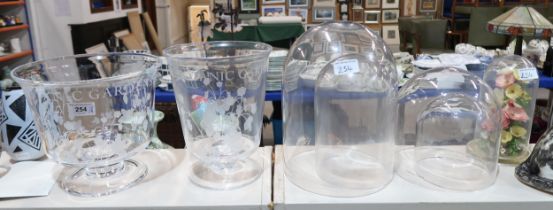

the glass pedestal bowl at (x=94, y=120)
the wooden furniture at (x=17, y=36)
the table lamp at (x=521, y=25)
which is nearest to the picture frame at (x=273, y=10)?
the wooden furniture at (x=17, y=36)

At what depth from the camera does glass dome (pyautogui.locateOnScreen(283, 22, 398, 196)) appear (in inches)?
34.9

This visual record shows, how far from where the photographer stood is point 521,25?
2.46m

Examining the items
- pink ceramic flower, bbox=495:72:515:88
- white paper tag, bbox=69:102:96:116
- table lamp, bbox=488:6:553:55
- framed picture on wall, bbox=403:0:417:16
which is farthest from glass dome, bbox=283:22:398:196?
framed picture on wall, bbox=403:0:417:16

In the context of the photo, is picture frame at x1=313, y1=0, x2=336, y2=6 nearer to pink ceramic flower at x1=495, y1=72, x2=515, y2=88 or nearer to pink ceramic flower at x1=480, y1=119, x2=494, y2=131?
pink ceramic flower at x1=495, y1=72, x2=515, y2=88

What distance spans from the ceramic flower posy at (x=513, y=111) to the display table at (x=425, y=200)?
16 cm

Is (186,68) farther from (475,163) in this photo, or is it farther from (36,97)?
A: (475,163)

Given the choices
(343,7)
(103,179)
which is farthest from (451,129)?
(343,7)

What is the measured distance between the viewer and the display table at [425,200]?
746mm

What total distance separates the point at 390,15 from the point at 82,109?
19.2 feet

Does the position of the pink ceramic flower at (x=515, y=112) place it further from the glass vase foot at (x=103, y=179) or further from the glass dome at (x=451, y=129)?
the glass vase foot at (x=103, y=179)

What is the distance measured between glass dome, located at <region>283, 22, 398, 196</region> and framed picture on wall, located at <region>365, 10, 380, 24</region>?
16.2 feet

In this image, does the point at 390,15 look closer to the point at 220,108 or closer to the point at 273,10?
the point at 273,10

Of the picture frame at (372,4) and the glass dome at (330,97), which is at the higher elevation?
the picture frame at (372,4)

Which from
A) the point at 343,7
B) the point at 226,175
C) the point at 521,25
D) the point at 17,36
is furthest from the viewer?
the point at 343,7
